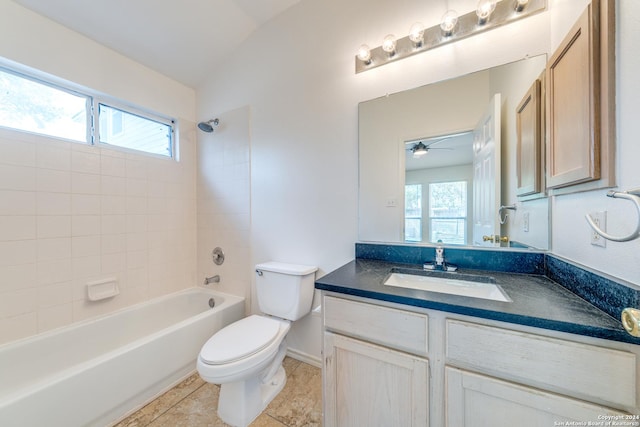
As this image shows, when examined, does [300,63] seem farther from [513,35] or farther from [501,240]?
[501,240]

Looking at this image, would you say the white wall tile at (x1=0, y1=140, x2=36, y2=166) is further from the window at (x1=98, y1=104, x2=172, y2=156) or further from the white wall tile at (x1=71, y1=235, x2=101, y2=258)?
the white wall tile at (x1=71, y1=235, x2=101, y2=258)

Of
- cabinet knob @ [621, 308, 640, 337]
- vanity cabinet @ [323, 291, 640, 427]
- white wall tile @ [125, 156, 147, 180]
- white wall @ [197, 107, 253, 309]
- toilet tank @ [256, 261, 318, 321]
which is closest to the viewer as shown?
cabinet knob @ [621, 308, 640, 337]

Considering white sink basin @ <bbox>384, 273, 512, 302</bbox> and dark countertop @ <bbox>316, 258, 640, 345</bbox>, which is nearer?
dark countertop @ <bbox>316, 258, 640, 345</bbox>

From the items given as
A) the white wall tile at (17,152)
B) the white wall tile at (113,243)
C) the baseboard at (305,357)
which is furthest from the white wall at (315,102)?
the white wall tile at (17,152)

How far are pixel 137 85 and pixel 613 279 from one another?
2.96 metres

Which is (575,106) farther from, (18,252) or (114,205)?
(18,252)

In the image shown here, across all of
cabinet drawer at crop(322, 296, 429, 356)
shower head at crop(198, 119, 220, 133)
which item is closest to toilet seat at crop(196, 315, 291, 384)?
cabinet drawer at crop(322, 296, 429, 356)

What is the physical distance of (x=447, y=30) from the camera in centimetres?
125

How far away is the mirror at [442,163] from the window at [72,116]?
6.27ft

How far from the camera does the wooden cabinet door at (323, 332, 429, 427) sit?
2.85 feet

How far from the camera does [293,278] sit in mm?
1637

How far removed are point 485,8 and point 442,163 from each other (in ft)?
2.48

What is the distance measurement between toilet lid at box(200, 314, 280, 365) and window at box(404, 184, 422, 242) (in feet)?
3.33

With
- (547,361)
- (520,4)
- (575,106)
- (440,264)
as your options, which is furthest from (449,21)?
(547,361)
